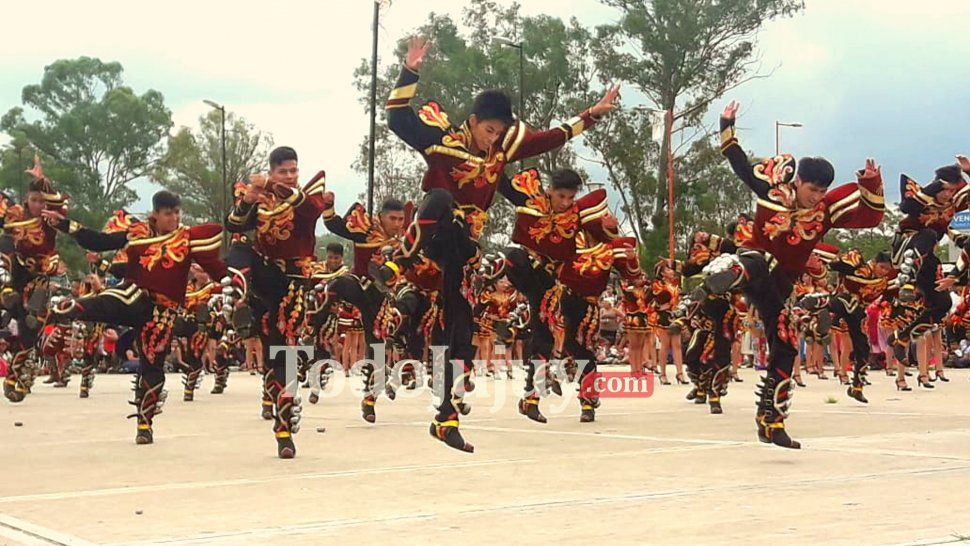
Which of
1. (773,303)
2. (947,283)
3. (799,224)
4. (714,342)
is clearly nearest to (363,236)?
(714,342)

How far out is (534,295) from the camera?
12.4m

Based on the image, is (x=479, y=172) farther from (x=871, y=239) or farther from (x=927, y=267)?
(x=871, y=239)

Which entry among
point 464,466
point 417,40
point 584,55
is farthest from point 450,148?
point 584,55

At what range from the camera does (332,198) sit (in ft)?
37.4

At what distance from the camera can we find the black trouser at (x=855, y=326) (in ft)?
50.2

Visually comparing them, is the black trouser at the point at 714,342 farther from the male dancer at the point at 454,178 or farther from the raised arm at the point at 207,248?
the raised arm at the point at 207,248

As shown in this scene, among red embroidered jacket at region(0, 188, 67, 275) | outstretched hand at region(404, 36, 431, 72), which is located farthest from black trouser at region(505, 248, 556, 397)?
red embroidered jacket at region(0, 188, 67, 275)

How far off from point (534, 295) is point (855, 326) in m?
5.57

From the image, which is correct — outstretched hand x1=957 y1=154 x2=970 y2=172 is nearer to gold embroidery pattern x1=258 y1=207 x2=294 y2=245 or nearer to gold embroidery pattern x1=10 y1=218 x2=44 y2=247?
gold embroidery pattern x1=258 y1=207 x2=294 y2=245

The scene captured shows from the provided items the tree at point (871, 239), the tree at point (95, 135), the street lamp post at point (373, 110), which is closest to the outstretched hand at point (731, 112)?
the street lamp post at point (373, 110)

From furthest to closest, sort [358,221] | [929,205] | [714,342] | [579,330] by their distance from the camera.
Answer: [714,342]
[358,221]
[929,205]
[579,330]

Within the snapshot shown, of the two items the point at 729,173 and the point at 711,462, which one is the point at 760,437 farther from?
the point at 729,173

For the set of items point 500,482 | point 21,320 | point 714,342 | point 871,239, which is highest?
point 871,239

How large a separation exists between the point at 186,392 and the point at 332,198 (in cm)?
661
